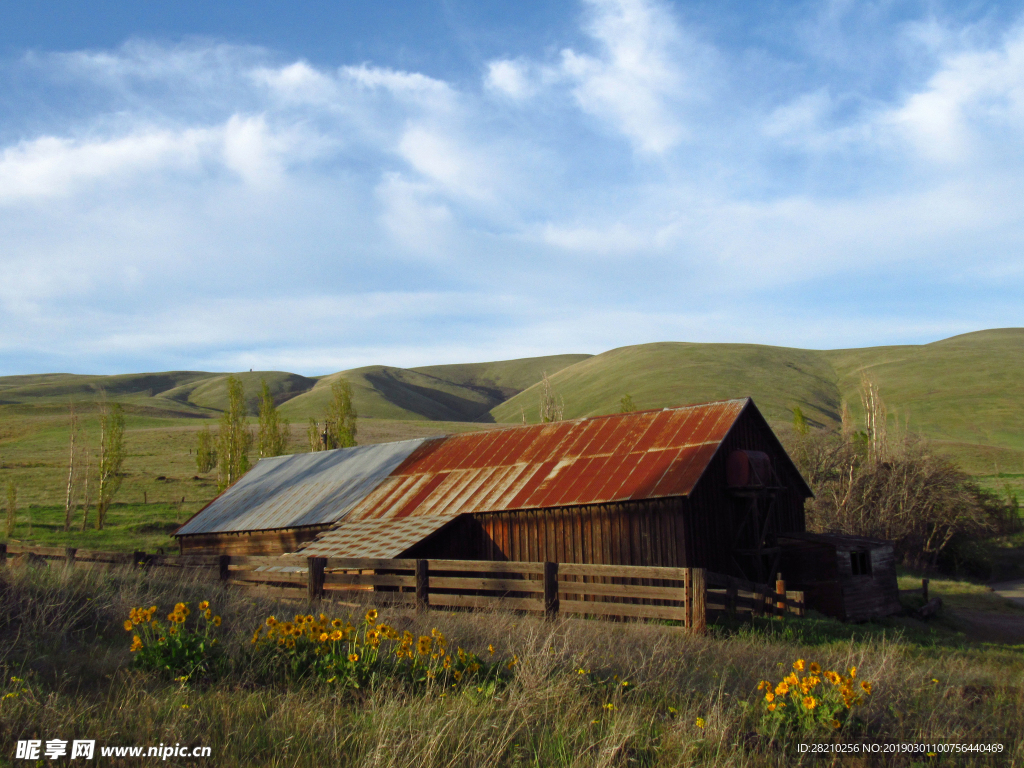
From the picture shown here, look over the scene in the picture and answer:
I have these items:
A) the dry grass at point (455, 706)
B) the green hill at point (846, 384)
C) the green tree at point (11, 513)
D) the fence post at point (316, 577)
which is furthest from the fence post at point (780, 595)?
the green hill at point (846, 384)

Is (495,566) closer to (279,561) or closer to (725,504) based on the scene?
(279,561)

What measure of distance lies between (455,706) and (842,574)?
17.1 metres

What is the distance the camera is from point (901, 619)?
66.1 feet

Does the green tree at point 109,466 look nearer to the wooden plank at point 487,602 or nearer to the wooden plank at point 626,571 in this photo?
the wooden plank at point 487,602

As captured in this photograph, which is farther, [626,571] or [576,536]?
[576,536]

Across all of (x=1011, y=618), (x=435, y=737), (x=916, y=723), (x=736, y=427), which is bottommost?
(x=1011, y=618)

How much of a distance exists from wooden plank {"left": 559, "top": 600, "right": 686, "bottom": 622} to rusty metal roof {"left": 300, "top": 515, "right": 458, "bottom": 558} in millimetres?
6477

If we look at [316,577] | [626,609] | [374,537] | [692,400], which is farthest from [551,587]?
[692,400]

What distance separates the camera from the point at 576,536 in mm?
17906

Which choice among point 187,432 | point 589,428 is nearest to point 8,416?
point 187,432

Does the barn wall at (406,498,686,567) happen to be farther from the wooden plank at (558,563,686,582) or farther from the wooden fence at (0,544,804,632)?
the wooden plank at (558,563,686,582)

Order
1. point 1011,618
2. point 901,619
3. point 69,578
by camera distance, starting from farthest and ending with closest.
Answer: point 1011,618
point 901,619
point 69,578

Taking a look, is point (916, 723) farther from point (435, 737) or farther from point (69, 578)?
point (69, 578)

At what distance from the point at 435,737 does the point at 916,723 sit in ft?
14.0
